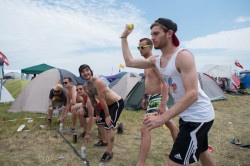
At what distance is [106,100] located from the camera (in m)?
5.07

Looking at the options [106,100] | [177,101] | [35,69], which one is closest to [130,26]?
[177,101]

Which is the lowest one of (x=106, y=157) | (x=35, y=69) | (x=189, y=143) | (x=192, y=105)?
(x=106, y=157)

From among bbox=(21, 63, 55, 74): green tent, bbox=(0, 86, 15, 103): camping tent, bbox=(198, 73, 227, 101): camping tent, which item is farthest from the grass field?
bbox=(21, 63, 55, 74): green tent

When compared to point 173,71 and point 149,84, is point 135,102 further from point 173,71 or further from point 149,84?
point 173,71

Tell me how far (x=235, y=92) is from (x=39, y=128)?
17.3 metres

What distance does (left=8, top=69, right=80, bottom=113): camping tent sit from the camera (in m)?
10.3

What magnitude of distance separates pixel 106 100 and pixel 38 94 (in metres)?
6.39

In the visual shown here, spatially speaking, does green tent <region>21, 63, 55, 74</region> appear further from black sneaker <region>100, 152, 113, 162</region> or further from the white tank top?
the white tank top

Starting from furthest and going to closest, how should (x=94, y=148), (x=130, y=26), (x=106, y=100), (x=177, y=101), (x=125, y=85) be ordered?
(x=125, y=85) → (x=94, y=148) → (x=106, y=100) → (x=130, y=26) → (x=177, y=101)

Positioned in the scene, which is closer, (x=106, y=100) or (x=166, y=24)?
(x=166, y=24)

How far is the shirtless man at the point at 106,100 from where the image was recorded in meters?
4.69

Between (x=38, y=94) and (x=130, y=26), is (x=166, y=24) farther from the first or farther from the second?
(x=38, y=94)

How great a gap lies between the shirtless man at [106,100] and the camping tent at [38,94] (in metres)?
5.89

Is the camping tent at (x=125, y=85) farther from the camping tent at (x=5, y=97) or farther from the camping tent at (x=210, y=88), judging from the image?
the camping tent at (x=5, y=97)
